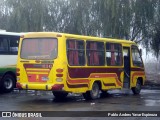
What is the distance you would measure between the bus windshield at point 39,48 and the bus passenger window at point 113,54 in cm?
330

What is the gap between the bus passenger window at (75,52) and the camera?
14.0 metres

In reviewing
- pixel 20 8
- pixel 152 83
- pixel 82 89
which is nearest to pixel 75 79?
pixel 82 89

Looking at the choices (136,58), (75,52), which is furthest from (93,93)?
(136,58)

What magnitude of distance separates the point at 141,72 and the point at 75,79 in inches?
218

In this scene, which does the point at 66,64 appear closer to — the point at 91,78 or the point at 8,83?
the point at 91,78

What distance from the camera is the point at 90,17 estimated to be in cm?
2567

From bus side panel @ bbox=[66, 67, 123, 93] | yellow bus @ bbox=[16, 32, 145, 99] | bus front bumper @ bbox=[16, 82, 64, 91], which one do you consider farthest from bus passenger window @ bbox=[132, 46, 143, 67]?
bus front bumper @ bbox=[16, 82, 64, 91]

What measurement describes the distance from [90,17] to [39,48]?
12.1 metres

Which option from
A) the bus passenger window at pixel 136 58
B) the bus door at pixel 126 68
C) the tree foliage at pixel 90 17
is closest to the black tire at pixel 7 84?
the bus door at pixel 126 68

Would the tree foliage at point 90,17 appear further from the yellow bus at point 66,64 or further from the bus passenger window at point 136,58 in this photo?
the yellow bus at point 66,64

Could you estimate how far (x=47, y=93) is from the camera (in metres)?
18.0

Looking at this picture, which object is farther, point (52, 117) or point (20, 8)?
point (20, 8)

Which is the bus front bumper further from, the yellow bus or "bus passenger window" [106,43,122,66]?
"bus passenger window" [106,43,122,66]

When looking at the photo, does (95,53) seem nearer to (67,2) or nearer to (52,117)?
(52,117)
